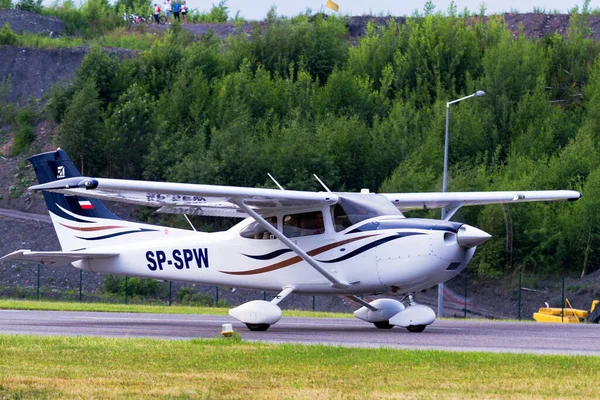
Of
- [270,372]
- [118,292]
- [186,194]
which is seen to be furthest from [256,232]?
[118,292]

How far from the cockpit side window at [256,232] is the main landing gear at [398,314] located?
6.87 ft

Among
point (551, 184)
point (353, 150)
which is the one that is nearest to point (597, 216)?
point (551, 184)

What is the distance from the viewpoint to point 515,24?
72.2 m

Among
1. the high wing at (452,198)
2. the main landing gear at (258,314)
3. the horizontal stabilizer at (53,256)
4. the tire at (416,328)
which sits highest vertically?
the high wing at (452,198)

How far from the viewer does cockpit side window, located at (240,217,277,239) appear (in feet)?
63.2

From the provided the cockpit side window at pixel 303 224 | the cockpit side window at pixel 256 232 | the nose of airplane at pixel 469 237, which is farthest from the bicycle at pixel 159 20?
the nose of airplane at pixel 469 237

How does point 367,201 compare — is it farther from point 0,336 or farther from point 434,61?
point 434,61

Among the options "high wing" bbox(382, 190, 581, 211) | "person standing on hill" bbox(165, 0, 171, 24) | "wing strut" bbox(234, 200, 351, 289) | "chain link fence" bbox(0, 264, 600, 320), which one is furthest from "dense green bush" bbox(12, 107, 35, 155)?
"wing strut" bbox(234, 200, 351, 289)

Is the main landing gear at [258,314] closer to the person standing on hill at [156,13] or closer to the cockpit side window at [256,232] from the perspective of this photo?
the cockpit side window at [256,232]

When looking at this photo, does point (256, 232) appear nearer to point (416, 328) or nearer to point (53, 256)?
point (416, 328)

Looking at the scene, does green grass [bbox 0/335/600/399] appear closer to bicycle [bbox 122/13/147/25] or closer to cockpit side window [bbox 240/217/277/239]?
cockpit side window [bbox 240/217/277/239]

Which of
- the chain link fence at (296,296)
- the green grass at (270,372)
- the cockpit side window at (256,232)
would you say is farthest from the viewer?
the chain link fence at (296,296)

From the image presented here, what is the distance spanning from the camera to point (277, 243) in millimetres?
19156

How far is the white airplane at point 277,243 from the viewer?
1772 centimetres
